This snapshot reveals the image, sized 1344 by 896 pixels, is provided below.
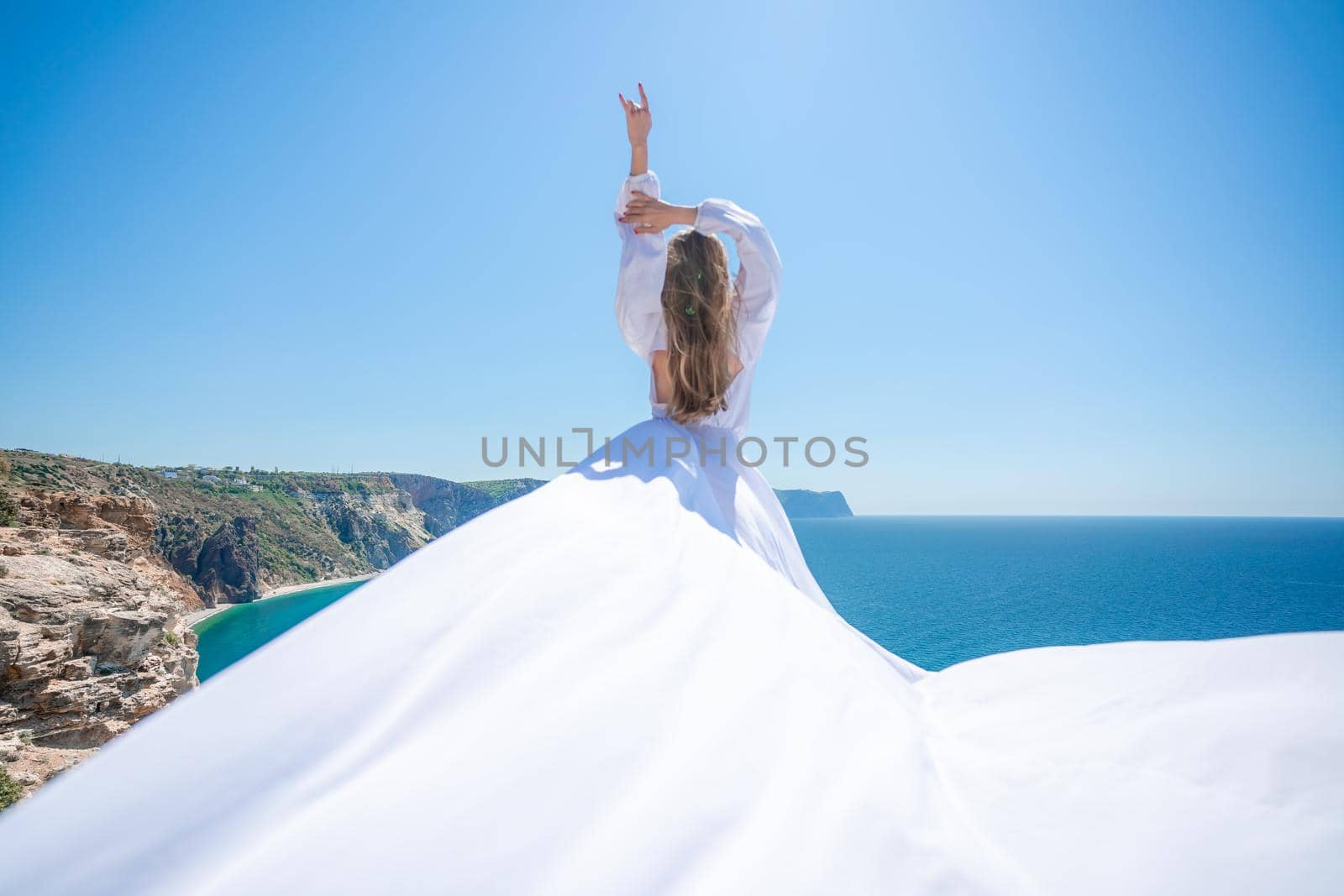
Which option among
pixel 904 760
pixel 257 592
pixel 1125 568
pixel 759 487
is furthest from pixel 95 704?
pixel 1125 568

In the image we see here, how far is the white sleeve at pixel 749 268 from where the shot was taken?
229cm

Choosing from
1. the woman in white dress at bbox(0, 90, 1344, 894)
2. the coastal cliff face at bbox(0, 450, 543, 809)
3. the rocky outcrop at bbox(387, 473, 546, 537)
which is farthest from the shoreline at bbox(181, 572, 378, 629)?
the woman in white dress at bbox(0, 90, 1344, 894)

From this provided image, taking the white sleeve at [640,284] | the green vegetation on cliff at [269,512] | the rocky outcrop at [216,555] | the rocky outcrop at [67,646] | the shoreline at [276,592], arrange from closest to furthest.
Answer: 1. the white sleeve at [640,284]
2. the rocky outcrop at [67,646]
3. the green vegetation on cliff at [269,512]
4. the rocky outcrop at [216,555]
5. the shoreline at [276,592]

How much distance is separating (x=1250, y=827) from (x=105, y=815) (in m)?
1.39

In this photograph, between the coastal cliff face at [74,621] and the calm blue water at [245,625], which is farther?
the calm blue water at [245,625]

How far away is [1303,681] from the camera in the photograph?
32.7 inches

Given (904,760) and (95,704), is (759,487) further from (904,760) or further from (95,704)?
(95,704)

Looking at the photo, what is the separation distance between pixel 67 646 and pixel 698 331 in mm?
19379

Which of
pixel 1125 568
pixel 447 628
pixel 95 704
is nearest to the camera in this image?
pixel 447 628

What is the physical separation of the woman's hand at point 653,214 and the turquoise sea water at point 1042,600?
37.0 m

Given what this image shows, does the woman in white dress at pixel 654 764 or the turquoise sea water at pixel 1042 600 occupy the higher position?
the woman in white dress at pixel 654 764

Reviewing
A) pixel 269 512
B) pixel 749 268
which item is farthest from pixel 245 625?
pixel 749 268

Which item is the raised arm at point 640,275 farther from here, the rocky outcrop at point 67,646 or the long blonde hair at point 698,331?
the rocky outcrop at point 67,646

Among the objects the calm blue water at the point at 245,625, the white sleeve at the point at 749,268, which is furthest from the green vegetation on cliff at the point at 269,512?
the white sleeve at the point at 749,268
